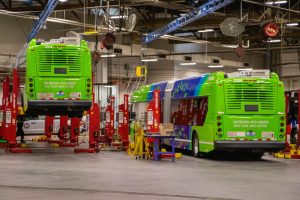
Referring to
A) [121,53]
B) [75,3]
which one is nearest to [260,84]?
[75,3]

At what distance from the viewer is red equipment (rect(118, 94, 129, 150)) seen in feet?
78.2

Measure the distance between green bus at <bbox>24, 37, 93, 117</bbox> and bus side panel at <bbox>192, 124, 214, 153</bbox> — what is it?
3.92 m

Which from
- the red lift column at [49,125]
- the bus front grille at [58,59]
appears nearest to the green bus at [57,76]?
the bus front grille at [58,59]

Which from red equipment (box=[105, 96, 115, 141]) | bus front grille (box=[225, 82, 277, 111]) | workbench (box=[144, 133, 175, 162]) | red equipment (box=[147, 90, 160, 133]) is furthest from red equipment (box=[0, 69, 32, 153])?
bus front grille (box=[225, 82, 277, 111])

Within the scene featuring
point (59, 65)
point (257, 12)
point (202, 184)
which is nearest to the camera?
point (202, 184)

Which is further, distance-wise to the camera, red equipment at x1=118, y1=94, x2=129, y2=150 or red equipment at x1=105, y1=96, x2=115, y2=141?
red equipment at x1=105, y1=96, x2=115, y2=141

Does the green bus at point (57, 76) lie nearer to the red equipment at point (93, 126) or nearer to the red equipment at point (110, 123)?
the red equipment at point (93, 126)

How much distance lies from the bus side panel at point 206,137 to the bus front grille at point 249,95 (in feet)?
3.17

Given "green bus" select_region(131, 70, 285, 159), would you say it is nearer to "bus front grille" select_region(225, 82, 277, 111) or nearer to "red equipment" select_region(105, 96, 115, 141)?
"bus front grille" select_region(225, 82, 277, 111)

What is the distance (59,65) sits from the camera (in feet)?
63.3

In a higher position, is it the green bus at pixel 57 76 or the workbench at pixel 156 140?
the green bus at pixel 57 76

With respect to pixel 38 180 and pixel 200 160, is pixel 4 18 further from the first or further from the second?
pixel 38 180

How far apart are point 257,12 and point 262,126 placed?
15.1 m

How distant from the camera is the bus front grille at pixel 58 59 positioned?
1920 centimetres
